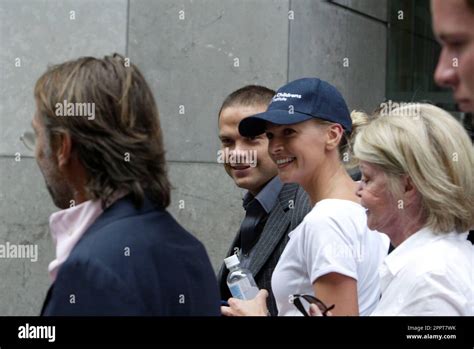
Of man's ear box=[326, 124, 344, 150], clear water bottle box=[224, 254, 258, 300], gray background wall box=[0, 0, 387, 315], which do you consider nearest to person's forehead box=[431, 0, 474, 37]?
man's ear box=[326, 124, 344, 150]

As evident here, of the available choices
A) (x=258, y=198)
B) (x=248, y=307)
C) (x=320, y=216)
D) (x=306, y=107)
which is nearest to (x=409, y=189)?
(x=320, y=216)

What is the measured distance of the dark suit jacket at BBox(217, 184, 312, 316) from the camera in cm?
347

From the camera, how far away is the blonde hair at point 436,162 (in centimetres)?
284

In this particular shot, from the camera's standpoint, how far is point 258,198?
3.74 m

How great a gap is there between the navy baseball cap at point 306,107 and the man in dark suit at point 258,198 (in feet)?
1.24

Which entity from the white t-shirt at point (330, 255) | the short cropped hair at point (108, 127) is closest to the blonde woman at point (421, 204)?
the white t-shirt at point (330, 255)

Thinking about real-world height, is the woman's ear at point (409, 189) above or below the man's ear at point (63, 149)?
below

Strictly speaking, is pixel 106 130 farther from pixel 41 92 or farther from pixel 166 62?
pixel 166 62

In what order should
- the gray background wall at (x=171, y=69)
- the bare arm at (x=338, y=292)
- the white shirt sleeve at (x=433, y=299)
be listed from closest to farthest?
the white shirt sleeve at (x=433, y=299) < the bare arm at (x=338, y=292) < the gray background wall at (x=171, y=69)

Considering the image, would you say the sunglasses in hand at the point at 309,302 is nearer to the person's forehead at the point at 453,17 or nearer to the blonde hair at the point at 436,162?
the blonde hair at the point at 436,162

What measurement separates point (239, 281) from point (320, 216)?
1.70 ft

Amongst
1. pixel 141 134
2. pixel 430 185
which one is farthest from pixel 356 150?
pixel 141 134

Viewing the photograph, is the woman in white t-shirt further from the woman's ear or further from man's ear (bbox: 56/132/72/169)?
man's ear (bbox: 56/132/72/169)
